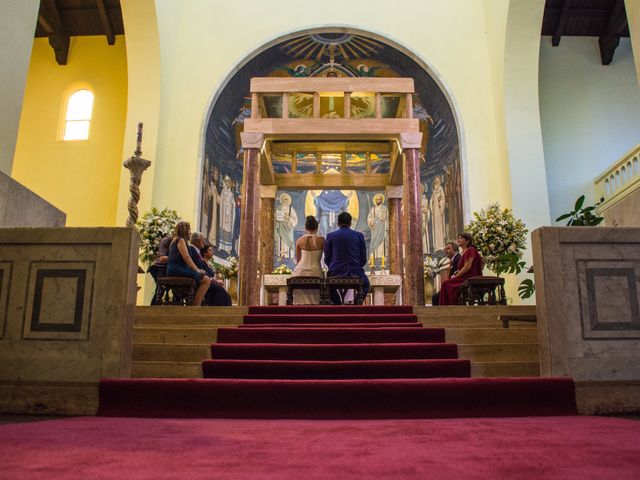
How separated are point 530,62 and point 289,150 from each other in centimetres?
524

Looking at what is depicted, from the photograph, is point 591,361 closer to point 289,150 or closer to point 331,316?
point 331,316

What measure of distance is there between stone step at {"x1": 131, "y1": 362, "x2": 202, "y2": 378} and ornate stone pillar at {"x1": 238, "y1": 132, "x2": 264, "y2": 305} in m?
4.28

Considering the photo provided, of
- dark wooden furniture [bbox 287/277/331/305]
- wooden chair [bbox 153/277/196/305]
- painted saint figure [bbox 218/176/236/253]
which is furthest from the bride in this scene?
painted saint figure [bbox 218/176/236/253]

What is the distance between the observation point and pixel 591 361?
12.4 feet

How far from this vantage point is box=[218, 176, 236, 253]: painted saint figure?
14188 mm

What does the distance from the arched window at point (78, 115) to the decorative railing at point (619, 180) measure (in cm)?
1155

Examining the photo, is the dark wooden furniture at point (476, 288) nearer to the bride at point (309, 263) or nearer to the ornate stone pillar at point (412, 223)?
the ornate stone pillar at point (412, 223)

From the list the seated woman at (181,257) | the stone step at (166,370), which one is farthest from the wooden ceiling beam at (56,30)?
the stone step at (166,370)

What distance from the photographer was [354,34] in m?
13.6

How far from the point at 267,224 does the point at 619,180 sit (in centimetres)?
706

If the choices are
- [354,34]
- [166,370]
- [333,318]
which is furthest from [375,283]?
[354,34]

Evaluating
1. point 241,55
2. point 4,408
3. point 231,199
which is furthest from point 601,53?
point 4,408

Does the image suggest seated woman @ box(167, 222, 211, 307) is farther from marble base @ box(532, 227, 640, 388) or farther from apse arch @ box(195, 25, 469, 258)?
apse arch @ box(195, 25, 469, 258)

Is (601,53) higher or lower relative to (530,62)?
higher
